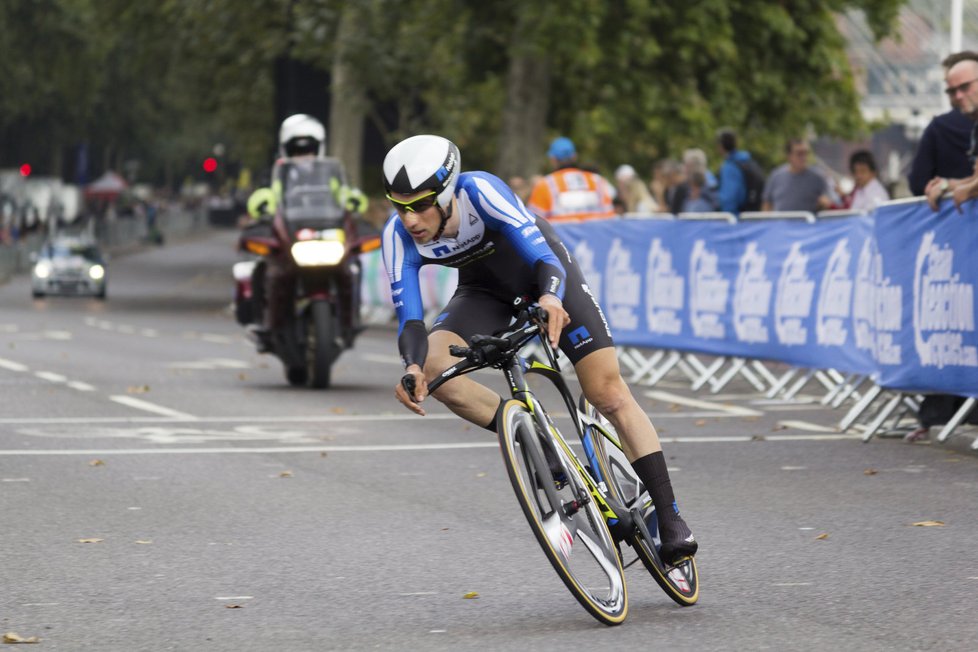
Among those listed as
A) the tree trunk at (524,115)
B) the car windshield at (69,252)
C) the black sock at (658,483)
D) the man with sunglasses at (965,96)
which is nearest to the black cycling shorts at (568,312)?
the black sock at (658,483)

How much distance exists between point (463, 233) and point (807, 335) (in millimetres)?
8451

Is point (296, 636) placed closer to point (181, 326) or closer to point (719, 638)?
point (719, 638)

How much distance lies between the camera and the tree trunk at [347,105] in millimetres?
37250

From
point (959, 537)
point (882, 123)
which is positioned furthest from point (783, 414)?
point (882, 123)

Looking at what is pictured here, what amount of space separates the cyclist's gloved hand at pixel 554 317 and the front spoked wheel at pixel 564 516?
248 millimetres

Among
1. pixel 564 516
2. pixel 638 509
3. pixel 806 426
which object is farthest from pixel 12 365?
pixel 564 516

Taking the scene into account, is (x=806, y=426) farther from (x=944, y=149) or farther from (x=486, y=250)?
(x=486, y=250)

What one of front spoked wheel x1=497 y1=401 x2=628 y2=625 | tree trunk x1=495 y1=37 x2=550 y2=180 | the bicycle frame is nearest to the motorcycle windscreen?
the bicycle frame

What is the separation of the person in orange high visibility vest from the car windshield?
31.2 meters

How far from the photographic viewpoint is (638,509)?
7133 mm

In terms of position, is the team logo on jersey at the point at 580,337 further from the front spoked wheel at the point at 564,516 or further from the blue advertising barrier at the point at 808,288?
the blue advertising barrier at the point at 808,288

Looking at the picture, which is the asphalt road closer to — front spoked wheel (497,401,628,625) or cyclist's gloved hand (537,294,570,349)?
front spoked wheel (497,401,628,625)

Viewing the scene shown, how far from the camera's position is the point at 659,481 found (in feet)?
23.5

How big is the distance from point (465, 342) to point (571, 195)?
12.9 meters
